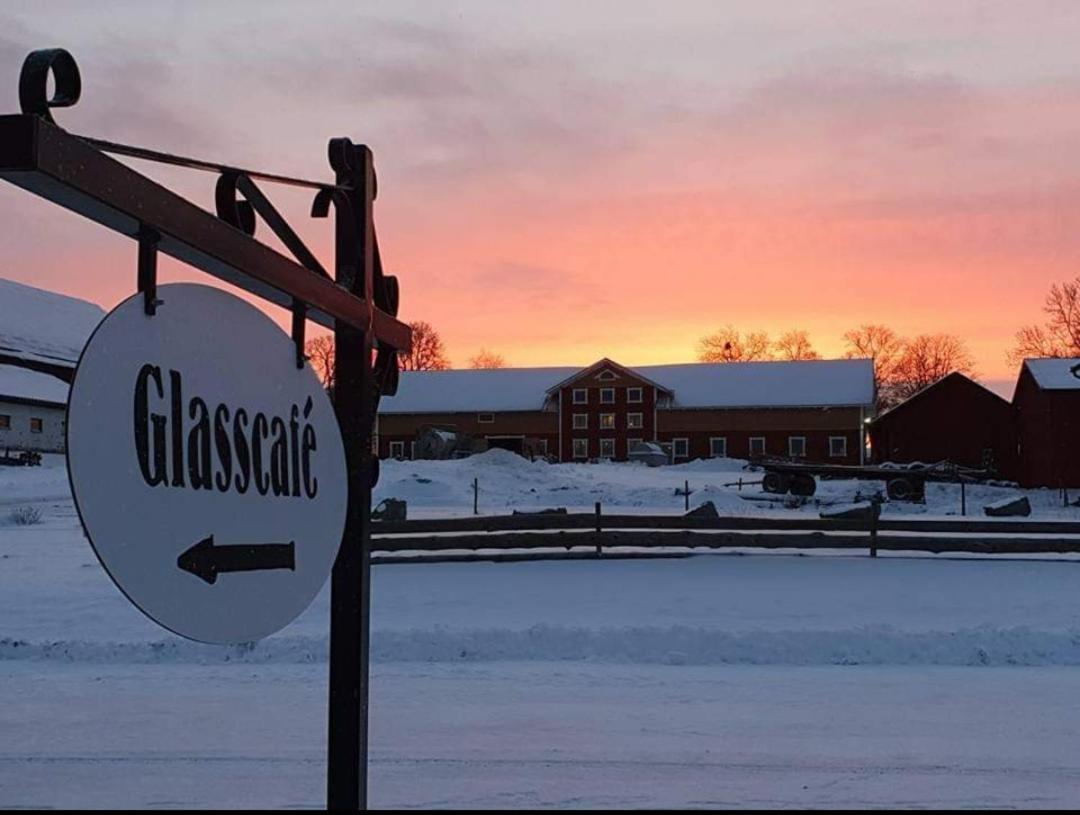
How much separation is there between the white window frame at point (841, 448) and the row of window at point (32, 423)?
140ft

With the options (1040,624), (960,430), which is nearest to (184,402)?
(1040,624)

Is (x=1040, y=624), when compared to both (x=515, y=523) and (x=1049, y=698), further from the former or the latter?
(x=515, y=523)

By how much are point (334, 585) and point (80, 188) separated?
1503mm

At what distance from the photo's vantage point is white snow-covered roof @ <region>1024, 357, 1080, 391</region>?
42.3 metres

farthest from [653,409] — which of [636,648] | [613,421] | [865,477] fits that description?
[636,648]

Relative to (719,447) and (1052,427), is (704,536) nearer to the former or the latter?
(1052,427)

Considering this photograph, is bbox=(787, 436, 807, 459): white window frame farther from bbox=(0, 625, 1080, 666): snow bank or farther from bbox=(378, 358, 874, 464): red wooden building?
bbox=(0, 625, 1080, 666): snow bank

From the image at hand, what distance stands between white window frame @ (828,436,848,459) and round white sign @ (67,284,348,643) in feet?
220

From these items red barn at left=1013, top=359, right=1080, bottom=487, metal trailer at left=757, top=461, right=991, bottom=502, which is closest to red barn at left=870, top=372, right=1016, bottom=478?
red barn at left=1013, top=359, right=1080, bottom=487

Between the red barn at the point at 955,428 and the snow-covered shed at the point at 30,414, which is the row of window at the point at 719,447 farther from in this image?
the snow-covered shed at the point at 30,414

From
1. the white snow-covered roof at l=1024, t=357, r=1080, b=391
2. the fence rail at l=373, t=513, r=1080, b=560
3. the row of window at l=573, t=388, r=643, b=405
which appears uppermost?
the row of window at l=573, t=388, r=643, b=405

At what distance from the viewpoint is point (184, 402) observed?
2.51 m

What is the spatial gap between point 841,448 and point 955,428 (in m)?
18.5

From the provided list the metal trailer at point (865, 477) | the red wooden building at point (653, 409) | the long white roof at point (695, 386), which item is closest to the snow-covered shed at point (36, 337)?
the metal trailer at point (865, 477)
